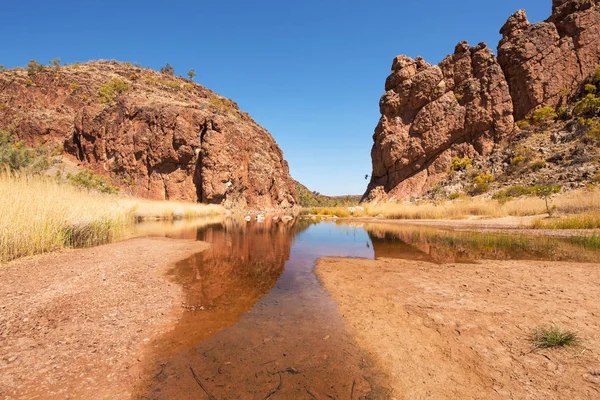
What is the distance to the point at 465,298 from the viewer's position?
5.24 meters

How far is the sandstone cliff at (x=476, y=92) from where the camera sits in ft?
133

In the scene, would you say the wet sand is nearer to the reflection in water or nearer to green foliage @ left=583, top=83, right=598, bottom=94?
the reflection in water

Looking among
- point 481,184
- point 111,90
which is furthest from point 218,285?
point 111,90

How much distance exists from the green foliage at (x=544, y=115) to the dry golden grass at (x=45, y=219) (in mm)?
50452

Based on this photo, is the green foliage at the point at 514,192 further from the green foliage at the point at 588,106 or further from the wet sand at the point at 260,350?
the wet sand at the point at 260,350

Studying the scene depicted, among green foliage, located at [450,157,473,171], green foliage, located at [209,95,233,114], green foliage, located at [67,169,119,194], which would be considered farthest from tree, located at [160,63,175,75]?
green foliage, located at [450,157,473,171]

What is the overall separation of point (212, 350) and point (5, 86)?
69.2 m

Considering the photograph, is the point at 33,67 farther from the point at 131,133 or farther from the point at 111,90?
the point at 131,133

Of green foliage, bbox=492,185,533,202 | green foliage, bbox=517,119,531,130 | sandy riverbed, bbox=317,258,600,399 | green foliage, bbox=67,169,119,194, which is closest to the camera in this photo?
sandy riverbed, bbox=317,258,600,399

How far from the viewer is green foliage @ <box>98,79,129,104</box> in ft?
173

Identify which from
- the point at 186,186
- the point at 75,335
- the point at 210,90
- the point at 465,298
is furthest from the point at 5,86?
the point at 465,298

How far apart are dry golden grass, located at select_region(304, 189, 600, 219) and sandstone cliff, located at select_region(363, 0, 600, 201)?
62.3 ft

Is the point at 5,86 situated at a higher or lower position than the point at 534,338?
higher

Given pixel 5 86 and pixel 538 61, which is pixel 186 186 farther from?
pixel 538 61
